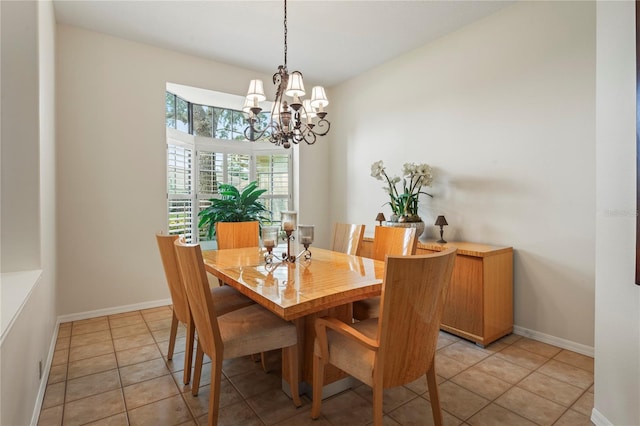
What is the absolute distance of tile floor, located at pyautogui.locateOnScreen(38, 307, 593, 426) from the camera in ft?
5.80

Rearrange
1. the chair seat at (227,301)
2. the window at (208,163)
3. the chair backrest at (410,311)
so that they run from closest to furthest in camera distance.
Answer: the chair backrest at (410,311) < the chair seat at (227,301) < the window at (208,163)

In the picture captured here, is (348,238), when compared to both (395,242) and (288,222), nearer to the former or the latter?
(395,242)

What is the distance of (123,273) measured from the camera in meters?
3.50

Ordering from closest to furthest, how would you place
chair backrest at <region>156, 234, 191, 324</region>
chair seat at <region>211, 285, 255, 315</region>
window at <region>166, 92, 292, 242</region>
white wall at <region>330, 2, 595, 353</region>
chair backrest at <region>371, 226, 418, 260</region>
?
1. chair backrest at <region>156, 234, 191, 324</region>
2. chair seat at <region>211, 285, 255, 315</region>
3. chair backrest at <region>371, 226, 418, 260</region>
4. white wall at <region>330, 2, 595, 353</region>
5. window at <region>166, 92, 292, 242</region>

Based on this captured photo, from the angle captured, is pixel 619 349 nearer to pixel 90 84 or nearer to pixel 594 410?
pixel 594 410

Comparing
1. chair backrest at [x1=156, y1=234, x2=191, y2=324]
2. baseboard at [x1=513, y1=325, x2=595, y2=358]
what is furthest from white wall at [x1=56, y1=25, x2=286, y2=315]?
baseboard at [x1=513, y1=325, x2=595, y2=358]

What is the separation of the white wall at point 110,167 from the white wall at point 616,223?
377cm

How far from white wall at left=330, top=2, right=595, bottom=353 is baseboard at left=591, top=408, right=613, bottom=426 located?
0.97 metres

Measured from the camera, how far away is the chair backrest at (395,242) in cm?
241

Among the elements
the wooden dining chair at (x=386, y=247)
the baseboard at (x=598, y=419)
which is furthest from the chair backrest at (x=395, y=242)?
the baseboard at (x=598, y=419)

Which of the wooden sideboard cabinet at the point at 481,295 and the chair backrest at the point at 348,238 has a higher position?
the chair backrest at the point at 348,238

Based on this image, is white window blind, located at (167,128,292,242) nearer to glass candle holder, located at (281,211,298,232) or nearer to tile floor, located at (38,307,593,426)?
tile floor, located at (38,307,593,426)

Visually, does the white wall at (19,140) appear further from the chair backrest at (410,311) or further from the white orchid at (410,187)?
the white orchid at (410,187)

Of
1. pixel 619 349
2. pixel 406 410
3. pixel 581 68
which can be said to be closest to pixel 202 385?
pixel 406 410
